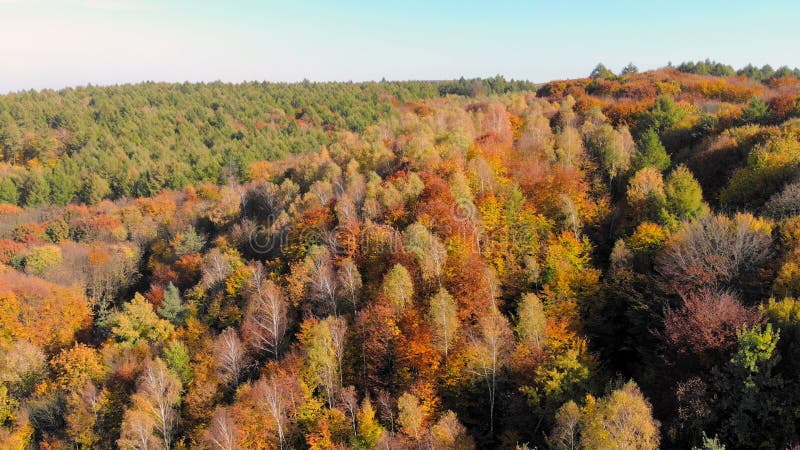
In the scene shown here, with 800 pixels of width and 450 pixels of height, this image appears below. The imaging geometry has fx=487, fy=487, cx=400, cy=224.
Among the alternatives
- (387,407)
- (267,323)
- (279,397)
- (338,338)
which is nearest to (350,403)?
(387,407)

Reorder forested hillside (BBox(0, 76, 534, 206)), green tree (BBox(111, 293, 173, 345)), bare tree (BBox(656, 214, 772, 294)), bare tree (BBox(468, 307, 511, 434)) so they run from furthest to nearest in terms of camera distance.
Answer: forested hillside (BBox(0, 76, 534, 206)) → green tree (BBox(111, 293, 173, 345)) → bare tree (BBox(656, 214, 772, 294)) → bare tree (BBox(468, 307, 511, 434))

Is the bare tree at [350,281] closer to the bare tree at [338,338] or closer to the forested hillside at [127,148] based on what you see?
the bare tree at [338,338]

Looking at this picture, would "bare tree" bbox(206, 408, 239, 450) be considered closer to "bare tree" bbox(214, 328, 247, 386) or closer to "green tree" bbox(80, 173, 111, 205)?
"bare tree" bbox(214, 328, 247, 386)

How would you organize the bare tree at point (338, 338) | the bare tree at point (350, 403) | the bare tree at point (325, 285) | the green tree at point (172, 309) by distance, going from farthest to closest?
1. the green tree at point (172, 309)
2. the bare tree at point (325, 285)
3. the bare tree at point (338, 338)
4. the bare tree at point (350, 403)

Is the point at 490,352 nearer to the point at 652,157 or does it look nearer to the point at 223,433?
the point at 223,433

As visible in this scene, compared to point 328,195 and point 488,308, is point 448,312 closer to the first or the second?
point 488,308

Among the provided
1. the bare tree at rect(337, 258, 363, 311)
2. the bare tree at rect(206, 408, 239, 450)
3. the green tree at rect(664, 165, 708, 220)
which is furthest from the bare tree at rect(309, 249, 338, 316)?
the green tree at rect(664, 165, 708, 220)

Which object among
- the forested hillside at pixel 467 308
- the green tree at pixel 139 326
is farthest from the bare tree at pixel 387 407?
the green tree at pixel 139 326

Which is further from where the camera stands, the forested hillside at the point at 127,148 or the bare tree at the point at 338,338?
the forested hillside at the point at 127,148
